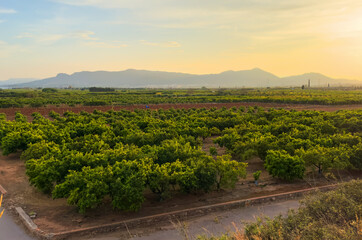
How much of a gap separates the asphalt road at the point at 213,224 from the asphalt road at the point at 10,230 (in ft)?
10.9

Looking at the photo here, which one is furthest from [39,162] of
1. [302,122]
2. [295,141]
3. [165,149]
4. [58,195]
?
[302,122]

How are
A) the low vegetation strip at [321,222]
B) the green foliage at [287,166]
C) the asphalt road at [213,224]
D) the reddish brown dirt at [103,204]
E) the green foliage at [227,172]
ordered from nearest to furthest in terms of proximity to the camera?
the low vegetation strip at [321,222] < the asphalt road at [213,224] < the reddish brown dirt at [103,204] < the green foliage at [227,172] < the green foliage at [287,166]

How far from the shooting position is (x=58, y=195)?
13086mm

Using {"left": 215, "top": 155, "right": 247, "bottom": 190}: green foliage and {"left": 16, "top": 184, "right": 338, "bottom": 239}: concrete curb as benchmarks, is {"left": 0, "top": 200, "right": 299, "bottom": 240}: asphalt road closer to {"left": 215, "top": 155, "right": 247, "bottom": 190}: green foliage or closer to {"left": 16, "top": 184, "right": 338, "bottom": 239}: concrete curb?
{"left": 16, "top": 184, "right": 338, "bottom": 239}: concrete curb

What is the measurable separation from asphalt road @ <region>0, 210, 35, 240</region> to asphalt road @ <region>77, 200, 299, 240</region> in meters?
3.33

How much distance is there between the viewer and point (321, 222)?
858cm

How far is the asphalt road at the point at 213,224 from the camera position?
11.9 meters

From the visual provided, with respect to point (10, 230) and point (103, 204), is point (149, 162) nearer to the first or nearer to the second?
point (103, 204)

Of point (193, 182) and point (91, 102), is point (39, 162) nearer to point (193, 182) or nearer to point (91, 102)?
point (193, 182)

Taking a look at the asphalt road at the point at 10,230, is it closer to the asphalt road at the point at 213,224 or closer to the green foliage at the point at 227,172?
the asphalt road at the point at 213,224

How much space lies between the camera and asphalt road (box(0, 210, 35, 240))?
11953 millimetres

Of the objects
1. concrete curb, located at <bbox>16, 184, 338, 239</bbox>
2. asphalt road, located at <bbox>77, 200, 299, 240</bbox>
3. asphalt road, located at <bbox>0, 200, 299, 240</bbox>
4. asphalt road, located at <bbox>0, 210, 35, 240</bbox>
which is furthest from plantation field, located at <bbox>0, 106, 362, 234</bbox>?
asphalt road, located at <bbox>77, 200, 299, 240</bbox>

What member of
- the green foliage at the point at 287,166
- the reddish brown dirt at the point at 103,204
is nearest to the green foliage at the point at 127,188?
the reddish brown dirt at the point at 103,204

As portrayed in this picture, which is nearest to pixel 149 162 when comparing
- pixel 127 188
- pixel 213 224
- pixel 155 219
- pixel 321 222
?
pixel 127 188
